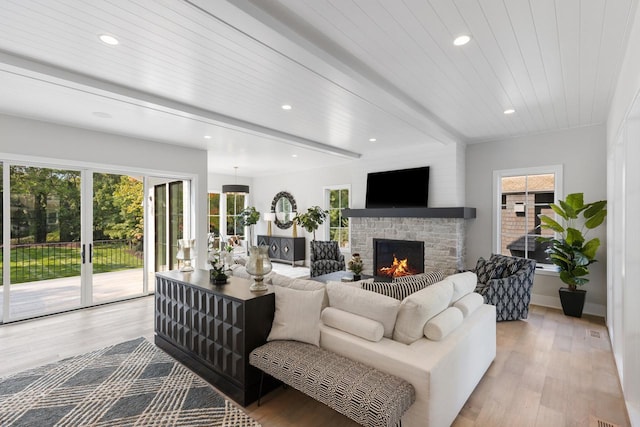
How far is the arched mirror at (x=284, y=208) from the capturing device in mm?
9047

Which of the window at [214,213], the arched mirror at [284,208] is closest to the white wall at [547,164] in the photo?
the arched mirror at [284,208]

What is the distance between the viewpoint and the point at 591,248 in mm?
4238

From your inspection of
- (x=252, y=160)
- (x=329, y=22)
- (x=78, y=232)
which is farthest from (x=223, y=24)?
(x=252, y=160)

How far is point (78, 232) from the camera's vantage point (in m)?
4.79

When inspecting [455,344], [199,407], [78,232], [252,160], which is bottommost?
[199,407]

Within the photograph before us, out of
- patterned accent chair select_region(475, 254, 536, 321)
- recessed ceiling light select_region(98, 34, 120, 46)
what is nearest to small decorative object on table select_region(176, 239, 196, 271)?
recessed ceiling light select_region(98, 34, 120, 46)

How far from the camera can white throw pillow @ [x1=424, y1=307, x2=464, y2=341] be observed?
223 cm

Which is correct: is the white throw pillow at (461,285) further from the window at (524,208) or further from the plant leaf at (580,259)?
the window at (524,208)

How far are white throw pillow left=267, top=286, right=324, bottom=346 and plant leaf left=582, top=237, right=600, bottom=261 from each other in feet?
12.8

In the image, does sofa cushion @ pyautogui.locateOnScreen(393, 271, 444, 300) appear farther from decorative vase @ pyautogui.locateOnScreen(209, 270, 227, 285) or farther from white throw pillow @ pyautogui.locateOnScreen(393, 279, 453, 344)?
decorative vase @ pyautogui.locateOnScreen(209, 270, 227, 285)

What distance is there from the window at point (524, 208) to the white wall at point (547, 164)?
0.40 feet

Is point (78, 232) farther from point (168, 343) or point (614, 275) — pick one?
point (614, 275)

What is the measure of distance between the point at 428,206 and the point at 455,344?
3852mm

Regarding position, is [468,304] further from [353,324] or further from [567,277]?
[567,277]
